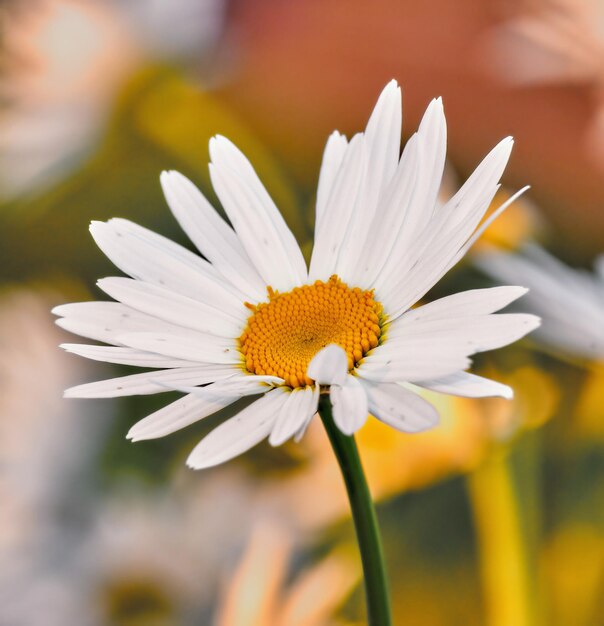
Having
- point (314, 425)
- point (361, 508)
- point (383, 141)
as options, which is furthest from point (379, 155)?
point (314, 425)

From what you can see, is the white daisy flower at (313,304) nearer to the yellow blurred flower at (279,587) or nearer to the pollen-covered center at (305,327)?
the pollen-covered center at (305,327)

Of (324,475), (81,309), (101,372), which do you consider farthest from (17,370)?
(81,309)

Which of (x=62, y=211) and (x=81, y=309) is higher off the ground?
(x=62, y=211)

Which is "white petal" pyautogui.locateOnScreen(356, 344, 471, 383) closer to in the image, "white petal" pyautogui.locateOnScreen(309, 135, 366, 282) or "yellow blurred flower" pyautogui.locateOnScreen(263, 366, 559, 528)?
"white petal" pyautogui.locateOnScreen(309, 135, 366, 282)

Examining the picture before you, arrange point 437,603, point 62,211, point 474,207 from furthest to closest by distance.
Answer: point 62,211, point 437,603, point 474,207

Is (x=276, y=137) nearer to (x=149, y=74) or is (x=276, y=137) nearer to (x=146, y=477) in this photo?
(x=149, y=74)

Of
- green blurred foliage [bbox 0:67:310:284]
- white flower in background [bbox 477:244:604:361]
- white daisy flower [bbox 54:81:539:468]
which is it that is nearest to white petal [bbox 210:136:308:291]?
white daisy flower [bbox 54:81:539:468]
